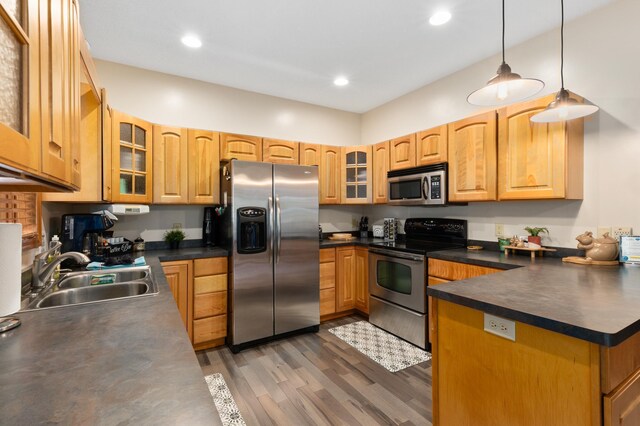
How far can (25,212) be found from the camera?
1737mm

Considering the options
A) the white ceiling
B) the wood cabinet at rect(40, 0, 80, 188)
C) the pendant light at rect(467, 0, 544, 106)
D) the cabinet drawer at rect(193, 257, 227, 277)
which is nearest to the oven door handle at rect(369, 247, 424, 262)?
the pendant light at rect(467, 0, 544, 106)

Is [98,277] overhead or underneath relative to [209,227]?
underneath

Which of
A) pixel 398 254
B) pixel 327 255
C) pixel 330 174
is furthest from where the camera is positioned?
pixel 330 174

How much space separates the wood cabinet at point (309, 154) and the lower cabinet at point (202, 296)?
1.47 m

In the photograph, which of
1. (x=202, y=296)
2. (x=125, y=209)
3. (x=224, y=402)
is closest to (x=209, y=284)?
(x=202, y=296)

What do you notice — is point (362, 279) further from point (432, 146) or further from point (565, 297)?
point (565, 297)

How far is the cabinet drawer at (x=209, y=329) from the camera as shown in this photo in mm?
2818

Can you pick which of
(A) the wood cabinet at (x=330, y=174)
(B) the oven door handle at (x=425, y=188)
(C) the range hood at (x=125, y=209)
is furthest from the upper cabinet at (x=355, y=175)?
Answer: (C) the range hood at (x=125, y=209)

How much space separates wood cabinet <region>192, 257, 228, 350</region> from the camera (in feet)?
9.25

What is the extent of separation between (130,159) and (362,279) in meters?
2.64

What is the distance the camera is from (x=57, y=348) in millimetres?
941

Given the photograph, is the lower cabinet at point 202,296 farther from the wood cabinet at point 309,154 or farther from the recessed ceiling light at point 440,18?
the recessed ceiling light at point 440,18

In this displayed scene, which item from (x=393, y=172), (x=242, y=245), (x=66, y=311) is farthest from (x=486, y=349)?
(x=393, y=172)

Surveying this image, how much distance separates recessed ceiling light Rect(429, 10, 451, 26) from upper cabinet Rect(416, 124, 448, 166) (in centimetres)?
89
